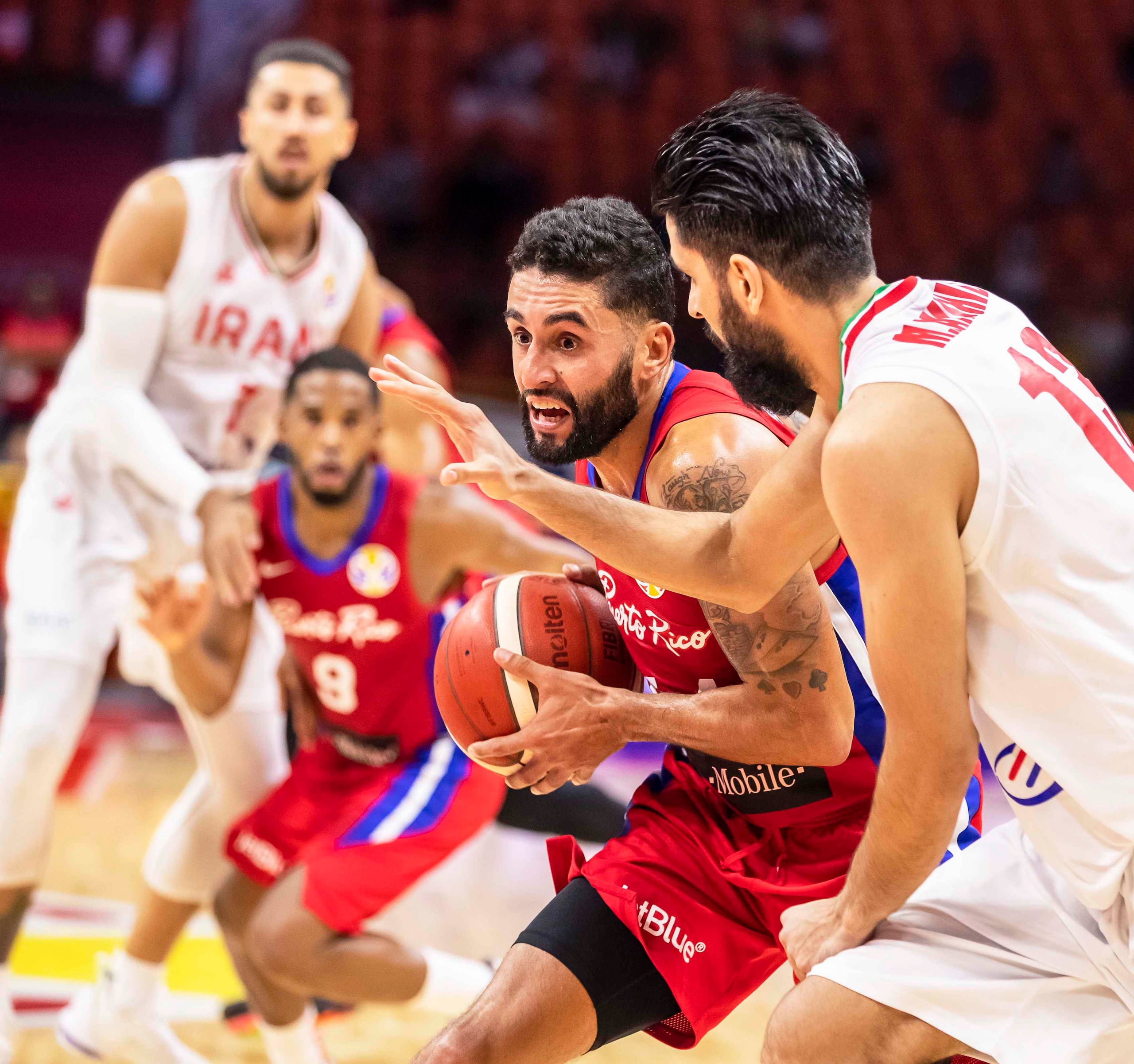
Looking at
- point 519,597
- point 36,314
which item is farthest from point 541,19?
point 519,597

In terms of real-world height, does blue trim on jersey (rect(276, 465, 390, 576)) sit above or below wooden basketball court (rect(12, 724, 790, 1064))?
above

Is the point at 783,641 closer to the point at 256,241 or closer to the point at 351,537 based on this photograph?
the point at 351,537

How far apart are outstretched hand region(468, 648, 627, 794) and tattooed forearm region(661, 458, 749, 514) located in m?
0.34

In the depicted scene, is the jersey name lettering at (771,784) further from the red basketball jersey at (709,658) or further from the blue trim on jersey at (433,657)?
the blue trim on jersey at (433,657)

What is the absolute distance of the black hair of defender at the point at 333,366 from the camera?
4008 mm

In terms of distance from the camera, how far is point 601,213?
8.53 ft

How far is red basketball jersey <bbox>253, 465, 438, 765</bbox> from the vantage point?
3883mm

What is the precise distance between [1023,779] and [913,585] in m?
0.38

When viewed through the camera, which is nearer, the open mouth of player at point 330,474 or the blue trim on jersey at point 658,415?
the blue trim on jersey at point 658,415

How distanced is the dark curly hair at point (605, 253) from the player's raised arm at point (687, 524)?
431 mm

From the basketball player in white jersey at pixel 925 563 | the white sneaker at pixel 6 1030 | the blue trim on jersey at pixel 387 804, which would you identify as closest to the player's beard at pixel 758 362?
the basketball player in white jersey at pixel 925 563

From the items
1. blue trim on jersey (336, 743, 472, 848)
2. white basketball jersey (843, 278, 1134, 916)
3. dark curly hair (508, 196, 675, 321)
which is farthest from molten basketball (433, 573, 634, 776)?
blue trim on jersey (336, 743, 472, 848)

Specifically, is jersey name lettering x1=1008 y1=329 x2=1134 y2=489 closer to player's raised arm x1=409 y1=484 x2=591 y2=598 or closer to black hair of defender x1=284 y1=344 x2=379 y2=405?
player's raised arm x1=409 y1=484 x2=591 y2=598

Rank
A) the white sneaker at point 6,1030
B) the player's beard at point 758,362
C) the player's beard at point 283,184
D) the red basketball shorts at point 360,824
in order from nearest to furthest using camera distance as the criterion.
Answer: the player's beard at point 758,362 → the red basketball shorts at point 360,824 → the white sneaker at point 6,1030 → the player's beard at point 283,184
